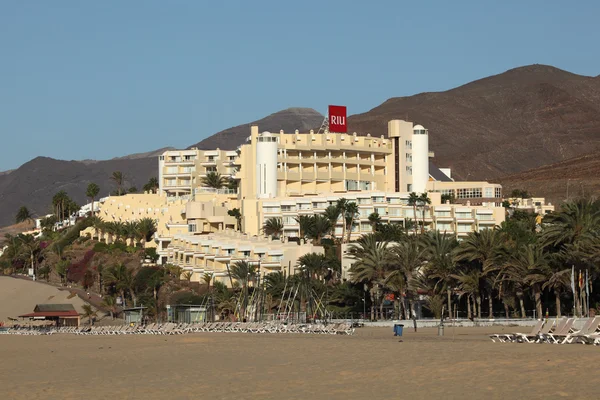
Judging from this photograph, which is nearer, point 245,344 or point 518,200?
point 245,344

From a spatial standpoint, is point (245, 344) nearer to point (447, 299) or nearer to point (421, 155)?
point (447, 299)

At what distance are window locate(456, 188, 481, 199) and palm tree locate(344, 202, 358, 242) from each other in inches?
1012

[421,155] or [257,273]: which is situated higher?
[421,155]

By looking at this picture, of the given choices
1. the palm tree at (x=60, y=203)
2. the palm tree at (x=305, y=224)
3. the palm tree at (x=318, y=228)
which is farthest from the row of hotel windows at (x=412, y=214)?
the palm tree at (x=60, y=203)

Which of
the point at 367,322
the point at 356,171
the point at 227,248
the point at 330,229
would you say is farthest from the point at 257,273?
the point at 356,171

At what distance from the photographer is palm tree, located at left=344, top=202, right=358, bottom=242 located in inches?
4252

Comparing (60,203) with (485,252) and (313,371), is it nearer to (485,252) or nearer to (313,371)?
(485,252)

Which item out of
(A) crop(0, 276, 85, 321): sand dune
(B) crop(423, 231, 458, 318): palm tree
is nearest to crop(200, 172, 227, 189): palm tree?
(A) crop(0, 276, 85, 321): sand dune

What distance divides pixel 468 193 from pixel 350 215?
2814 centimetres

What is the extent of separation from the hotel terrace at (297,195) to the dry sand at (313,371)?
54889 mm

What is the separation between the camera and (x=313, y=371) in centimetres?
3553

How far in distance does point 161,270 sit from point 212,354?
63939mm

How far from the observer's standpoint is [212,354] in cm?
4503

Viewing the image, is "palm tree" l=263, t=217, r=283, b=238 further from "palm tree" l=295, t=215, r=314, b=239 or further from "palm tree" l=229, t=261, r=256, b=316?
"palm tree" l=229, t=261, r=256, b=316
